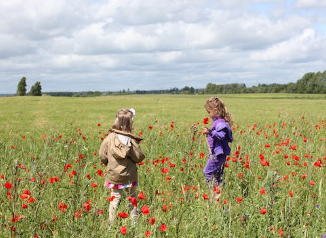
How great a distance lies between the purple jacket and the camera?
436 cm

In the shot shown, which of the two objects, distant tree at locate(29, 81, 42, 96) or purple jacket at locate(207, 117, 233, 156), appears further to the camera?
distant tree at locate(29, 81, 42, 96)

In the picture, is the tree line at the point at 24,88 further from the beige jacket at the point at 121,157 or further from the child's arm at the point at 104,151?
the beige jacket at the point at 121,157

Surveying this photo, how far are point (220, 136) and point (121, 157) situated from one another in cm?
136

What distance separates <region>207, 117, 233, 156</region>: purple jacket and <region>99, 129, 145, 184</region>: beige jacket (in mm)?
1097

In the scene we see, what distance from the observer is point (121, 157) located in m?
3.78

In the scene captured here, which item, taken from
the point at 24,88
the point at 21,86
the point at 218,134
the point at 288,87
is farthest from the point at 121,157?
the point at 288,87

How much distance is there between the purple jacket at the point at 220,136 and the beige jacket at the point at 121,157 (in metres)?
1.10

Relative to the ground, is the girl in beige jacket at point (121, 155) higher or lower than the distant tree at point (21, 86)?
lower

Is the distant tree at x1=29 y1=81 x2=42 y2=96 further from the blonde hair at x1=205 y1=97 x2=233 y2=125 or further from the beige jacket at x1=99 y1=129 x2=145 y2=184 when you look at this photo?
the beige jacket at x1=99 y1=129 x2=145 y2=184

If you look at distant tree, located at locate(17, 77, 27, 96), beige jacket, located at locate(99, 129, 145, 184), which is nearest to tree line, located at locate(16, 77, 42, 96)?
distant tree, located at locate(17, 77, 27, 96)

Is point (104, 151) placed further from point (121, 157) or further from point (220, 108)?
point (220, 108)

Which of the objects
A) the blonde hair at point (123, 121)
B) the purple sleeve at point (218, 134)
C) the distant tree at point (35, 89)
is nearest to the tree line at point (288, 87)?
the distant tree at point (35, 89)

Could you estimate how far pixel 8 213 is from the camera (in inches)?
133

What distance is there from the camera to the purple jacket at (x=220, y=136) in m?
4.36
